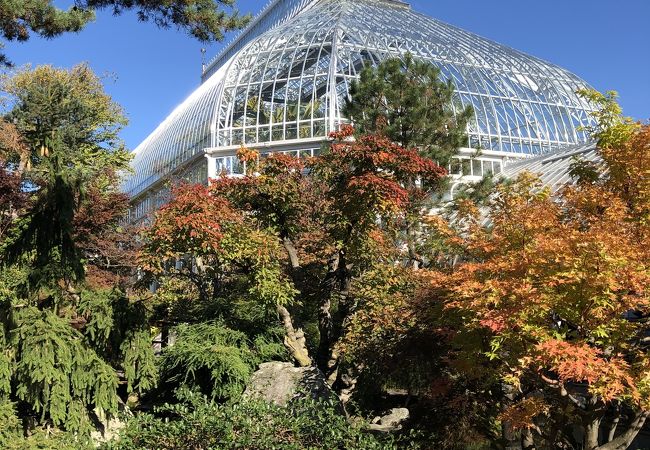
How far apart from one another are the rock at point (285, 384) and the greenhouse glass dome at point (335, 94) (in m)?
13.7

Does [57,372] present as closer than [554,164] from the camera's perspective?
Yes

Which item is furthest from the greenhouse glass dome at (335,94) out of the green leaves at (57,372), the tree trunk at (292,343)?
the green leaves at (57,372)

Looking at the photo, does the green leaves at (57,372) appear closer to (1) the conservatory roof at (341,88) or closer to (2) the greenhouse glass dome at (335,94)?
(2) the greenhouse glass dome at (335,94)

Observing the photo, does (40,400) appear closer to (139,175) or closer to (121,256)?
(121,256)

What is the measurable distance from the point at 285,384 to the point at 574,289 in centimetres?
564

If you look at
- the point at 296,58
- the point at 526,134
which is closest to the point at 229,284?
the point at 296,58

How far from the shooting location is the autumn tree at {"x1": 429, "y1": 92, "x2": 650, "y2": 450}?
5664mm

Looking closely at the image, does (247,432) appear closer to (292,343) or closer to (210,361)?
(210,361)

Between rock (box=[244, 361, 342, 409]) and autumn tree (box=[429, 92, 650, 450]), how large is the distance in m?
3.09

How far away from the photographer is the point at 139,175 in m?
36.8

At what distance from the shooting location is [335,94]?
957 inches

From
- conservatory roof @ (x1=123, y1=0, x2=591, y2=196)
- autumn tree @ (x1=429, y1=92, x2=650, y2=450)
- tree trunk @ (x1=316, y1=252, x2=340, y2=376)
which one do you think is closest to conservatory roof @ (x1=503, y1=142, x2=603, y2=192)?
conservatory roof @ (x1=123, y1=0, x2=591, y2=196)

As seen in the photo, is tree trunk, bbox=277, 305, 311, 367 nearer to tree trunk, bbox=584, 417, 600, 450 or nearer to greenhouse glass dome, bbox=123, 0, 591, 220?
tree trunk, bbox=584, 417, 600, 450

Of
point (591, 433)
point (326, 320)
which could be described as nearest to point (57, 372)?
point (326, 320)
